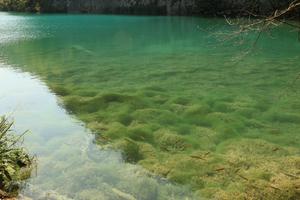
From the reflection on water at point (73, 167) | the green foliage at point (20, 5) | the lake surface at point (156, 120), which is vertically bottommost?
the reflection on water at point (73, 167)

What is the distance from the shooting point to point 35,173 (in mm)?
Result: 6965

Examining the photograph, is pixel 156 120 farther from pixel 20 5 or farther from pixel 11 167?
pixel 20 5

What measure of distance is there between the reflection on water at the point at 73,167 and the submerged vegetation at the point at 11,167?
0.18 metres

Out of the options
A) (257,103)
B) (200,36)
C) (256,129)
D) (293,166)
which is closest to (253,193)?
(293,166)

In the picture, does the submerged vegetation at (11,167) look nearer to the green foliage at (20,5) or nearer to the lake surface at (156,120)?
the lake surface at (156,120)

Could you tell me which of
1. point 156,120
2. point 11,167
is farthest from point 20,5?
point 11,167

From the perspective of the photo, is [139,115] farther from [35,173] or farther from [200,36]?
[200,36]

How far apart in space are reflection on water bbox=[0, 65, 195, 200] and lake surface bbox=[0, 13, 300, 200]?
18mm

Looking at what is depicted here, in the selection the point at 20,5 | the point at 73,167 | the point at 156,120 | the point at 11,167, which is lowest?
the point at 73,167

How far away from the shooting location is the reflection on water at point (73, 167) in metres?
6.31

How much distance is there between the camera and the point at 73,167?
24.2 feet

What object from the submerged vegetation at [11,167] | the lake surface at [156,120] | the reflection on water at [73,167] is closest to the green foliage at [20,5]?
the lake surface at [156,120]

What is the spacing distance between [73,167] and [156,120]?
9.53 feet

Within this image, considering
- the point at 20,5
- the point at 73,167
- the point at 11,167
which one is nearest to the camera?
the point at 11,167
